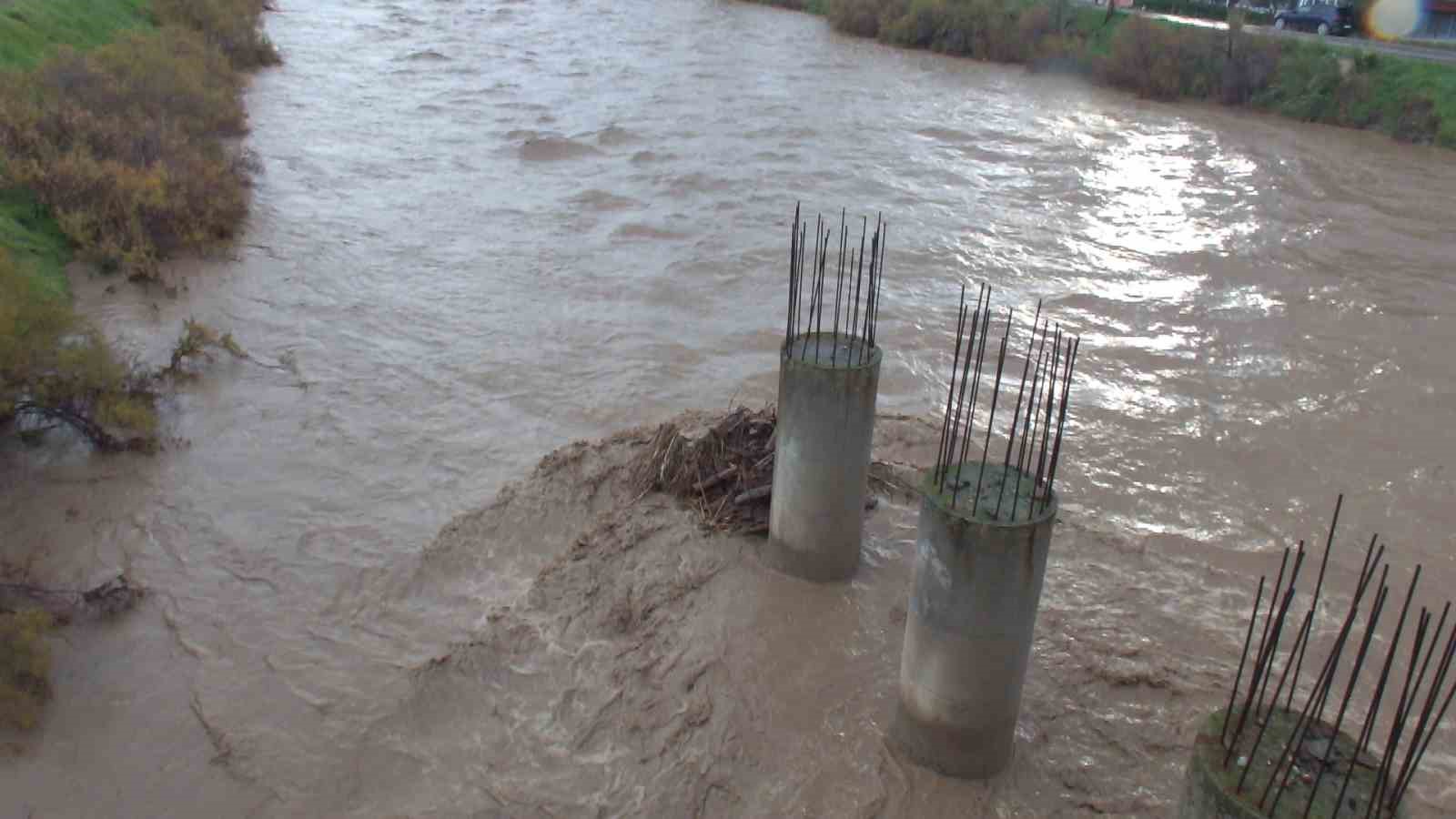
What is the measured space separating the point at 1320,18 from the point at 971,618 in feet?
99.1

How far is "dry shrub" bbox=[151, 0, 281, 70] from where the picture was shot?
766 inches

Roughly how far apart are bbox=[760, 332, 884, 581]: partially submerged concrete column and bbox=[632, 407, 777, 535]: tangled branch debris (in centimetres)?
44

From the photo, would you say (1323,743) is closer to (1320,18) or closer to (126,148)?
(126,148)

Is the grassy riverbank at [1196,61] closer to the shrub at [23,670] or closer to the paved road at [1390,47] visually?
the paved road at [1390,47]

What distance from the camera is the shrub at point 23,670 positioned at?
17.3 ft

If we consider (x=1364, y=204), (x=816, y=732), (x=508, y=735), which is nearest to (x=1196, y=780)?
(x=816, y=732)

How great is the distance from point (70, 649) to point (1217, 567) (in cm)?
671

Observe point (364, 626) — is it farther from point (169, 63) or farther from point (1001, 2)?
point (1001, 2)

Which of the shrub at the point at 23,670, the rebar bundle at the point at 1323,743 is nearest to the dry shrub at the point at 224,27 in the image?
the shrub at the point at 23,670

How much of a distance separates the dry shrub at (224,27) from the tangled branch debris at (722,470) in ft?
52.9

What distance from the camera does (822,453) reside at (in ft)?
18.5

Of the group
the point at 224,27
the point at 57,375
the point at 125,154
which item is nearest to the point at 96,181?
the point at 125,154

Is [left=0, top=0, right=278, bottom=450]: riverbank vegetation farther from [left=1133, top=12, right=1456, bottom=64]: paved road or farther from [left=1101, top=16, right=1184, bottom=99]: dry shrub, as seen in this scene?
[left=1133, top=12, right=1456, bottom=64]: paved road

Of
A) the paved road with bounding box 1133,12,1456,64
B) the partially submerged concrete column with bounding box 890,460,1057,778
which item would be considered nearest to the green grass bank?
the partially submerged concrete column with bounding box 890,460,1057,778
